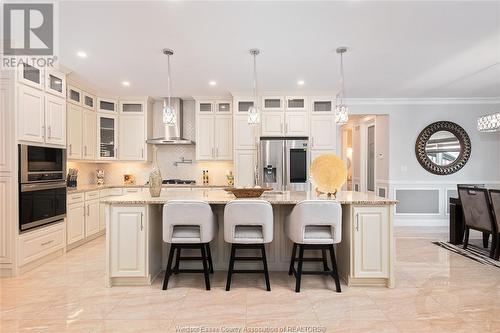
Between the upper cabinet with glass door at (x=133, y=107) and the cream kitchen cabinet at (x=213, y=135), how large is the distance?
1077 mm

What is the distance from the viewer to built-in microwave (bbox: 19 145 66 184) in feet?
10.7

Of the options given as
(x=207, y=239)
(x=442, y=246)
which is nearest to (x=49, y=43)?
(x=207, y=239)

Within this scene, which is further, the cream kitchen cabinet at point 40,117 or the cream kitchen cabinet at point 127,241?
the cream kitchen cabinet at point 40,117

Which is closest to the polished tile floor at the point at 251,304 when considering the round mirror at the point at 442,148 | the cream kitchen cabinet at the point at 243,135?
the cream kitchen cabinet at the point at 243,135

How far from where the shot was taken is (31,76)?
135 inches

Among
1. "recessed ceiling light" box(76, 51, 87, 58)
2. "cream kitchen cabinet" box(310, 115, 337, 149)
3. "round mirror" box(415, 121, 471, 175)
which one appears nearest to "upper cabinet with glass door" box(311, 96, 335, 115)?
"cream kitchen cabinet" box(310, 115, 337, 149)

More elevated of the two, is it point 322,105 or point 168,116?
point 322,105

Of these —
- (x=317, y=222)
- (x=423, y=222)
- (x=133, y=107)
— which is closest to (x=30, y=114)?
(x=133, y=107)

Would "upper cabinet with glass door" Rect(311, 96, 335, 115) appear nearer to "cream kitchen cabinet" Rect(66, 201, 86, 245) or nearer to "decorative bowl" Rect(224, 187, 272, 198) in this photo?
"decorative bowl" Rect(224, 187, 272, 198)

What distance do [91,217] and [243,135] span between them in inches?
111

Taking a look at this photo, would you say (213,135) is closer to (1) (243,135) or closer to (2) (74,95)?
(1) (243,135)

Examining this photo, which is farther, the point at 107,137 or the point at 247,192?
the point at 107,137

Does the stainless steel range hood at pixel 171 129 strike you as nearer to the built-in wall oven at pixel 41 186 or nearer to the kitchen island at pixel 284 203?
the built-in wall oven at pixel 41 186

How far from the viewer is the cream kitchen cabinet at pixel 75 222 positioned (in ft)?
13.6
